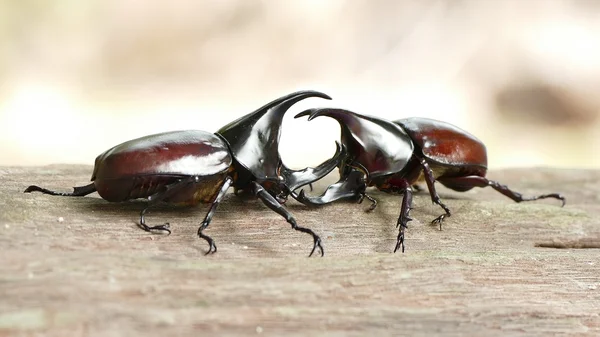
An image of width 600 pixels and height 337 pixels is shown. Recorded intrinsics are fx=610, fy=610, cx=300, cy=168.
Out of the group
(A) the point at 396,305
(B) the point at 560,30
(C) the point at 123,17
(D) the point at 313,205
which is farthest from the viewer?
(B) the point at 560,30

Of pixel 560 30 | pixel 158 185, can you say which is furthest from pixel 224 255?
pixel 560 30

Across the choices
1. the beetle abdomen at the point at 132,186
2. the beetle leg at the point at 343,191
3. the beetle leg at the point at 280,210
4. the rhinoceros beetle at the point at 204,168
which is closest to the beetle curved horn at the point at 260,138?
the rhinoceros beetle at the point at 204,168

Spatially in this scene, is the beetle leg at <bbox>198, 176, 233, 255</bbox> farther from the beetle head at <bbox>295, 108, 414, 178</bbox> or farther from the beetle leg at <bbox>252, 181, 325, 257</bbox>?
the beetle head at <bbox>295, 108, 414, 178</bbox>

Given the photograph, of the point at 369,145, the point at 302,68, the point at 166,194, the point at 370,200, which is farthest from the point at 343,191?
the point at 302,68

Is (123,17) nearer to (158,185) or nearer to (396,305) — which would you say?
(158,185)

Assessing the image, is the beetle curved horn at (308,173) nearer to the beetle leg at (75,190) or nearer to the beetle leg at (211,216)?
the beetle leg at (211,216)

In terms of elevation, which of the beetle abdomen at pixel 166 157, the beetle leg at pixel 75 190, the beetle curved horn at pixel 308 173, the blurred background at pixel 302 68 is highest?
the beetle abdomen at pixel 166 157

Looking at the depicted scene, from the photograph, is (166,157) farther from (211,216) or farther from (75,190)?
(75,190)
